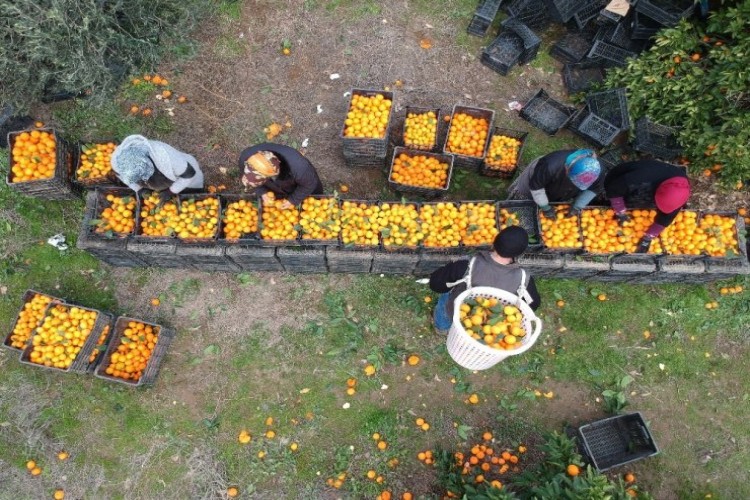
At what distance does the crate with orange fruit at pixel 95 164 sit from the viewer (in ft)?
23.5

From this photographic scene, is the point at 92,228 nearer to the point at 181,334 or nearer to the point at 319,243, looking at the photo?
the point at 181,334

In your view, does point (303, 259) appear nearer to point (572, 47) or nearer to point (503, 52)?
point (503, 52)

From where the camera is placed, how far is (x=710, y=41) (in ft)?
25.7

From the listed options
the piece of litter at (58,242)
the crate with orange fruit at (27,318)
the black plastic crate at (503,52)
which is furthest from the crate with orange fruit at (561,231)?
the piece of litter at (58,242)

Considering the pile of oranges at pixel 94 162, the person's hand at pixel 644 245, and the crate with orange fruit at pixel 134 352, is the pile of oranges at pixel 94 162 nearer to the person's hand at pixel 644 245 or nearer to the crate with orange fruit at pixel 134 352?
the crate with orange fruit at pixel 134 352

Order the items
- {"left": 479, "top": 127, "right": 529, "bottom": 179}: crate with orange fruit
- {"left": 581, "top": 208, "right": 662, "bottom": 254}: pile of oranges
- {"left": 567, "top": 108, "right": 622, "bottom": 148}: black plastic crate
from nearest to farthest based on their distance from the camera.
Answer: {"left": 581, "top": 208, "right": 662, "bottom": 254}: pile of oranges, {"left": 479, "top": 127, "right": 529, "bottom": 179}: crate with orange fruit, {"left": 567, "top": 108, "right": 622, "bottom": 148}: black plastic crate

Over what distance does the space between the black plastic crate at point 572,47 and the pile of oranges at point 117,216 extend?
27.5 ft

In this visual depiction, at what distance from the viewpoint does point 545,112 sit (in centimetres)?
887

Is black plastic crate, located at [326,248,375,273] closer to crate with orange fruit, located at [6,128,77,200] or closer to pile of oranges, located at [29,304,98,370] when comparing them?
pile of oranges, located at [29,304,98,370]

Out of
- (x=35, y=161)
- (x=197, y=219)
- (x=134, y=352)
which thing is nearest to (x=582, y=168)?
(x=197, y=219)

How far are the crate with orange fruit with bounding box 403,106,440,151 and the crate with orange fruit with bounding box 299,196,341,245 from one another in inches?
80.2

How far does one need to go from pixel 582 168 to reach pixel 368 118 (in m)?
3.49

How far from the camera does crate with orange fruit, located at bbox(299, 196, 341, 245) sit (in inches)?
264

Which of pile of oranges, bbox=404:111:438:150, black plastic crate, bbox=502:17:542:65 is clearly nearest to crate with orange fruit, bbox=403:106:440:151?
pile of oranges, bbox=404:111:438:150
